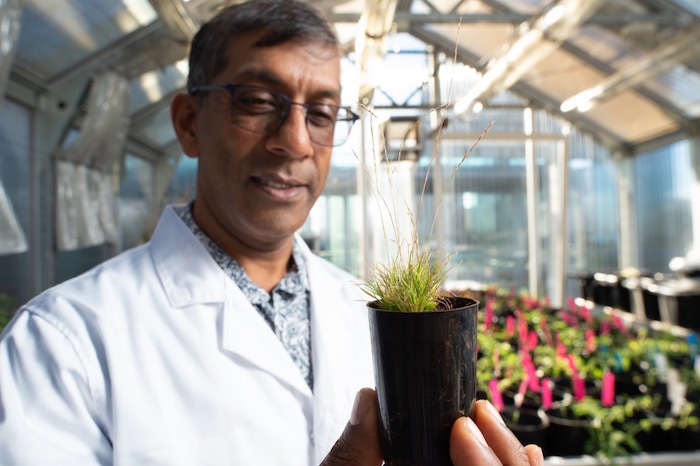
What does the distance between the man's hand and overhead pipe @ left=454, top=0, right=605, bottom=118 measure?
10.1 feet

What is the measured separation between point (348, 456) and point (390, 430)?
0.20 feet

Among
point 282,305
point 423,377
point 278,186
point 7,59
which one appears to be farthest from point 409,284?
point 7,59

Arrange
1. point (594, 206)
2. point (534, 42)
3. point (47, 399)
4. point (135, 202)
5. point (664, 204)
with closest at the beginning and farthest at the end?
1. point (47, 399)
2. point (534, 42)
3. point (135, 202)
4. point (664, 204)
5. point (594, 206)

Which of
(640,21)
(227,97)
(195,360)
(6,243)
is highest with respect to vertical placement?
(640,21)

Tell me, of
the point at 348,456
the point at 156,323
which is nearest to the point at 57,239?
the point at 156,323

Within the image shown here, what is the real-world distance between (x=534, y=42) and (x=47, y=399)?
3.65 m

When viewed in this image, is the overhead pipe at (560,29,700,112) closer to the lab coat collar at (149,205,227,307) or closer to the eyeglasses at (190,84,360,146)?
the eyeglasses at (190,84,360,146)

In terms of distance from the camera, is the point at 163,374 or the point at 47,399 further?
the point at 163,374

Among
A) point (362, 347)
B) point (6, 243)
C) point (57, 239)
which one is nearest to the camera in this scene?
point (362, 347)

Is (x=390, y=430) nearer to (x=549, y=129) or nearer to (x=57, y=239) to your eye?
(x=57, y=239)

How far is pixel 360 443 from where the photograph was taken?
0.65m

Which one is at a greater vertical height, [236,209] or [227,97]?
[227,97]

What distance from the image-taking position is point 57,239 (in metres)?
3.12

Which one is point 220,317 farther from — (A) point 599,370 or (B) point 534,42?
(B) point 534,42
